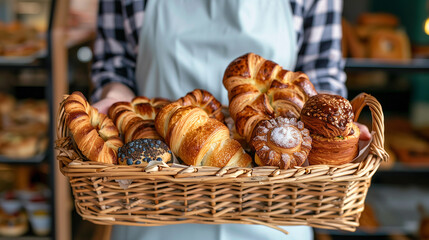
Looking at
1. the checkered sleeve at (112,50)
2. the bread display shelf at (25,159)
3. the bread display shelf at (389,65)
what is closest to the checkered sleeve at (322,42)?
the checkered sleeve at (112,50)

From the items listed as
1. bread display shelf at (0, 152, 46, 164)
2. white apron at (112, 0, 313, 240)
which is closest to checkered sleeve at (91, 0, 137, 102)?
white apron at (112, 0, 313, 240)

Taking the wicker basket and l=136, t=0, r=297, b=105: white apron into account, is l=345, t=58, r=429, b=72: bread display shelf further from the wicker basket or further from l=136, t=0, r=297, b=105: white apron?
the wicker basket

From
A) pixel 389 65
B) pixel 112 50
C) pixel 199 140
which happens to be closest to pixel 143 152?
pixel 199 140

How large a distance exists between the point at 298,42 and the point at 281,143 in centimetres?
66

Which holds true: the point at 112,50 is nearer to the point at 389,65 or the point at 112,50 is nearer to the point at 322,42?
the point at 322,42

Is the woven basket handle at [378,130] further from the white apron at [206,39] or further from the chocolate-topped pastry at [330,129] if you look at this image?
the white apron at [206,39]

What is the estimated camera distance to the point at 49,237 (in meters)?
2.33

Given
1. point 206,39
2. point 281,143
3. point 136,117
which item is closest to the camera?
point 281,143

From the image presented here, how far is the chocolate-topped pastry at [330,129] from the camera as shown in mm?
788

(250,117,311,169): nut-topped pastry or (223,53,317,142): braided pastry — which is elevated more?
(223,53,317,142): braided pastry

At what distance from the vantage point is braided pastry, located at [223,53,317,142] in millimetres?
876

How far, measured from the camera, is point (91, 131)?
0.80 meters

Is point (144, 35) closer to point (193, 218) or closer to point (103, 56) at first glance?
point (103, 56)

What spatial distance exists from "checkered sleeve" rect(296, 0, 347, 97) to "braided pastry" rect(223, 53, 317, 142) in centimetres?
38
